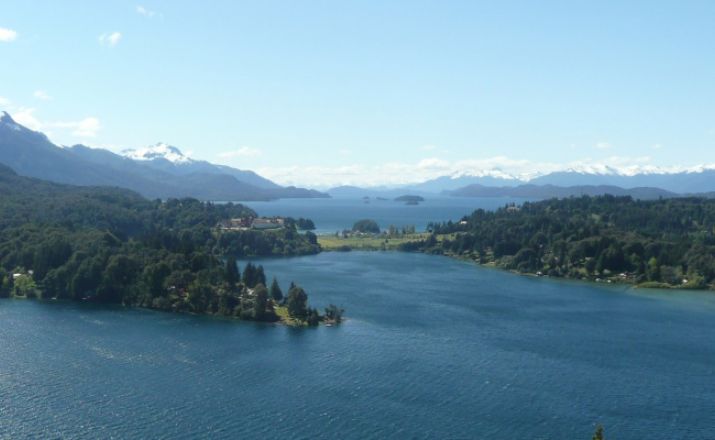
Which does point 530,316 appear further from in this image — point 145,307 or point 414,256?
point 414,256

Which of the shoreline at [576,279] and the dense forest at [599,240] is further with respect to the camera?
the dense forest at [599,240]

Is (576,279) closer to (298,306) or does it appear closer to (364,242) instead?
(298,306)

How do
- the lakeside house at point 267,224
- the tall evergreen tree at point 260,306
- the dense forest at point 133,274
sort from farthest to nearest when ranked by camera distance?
the lakeside house at point 267,224, the dense forest at point 133,274, the tall evergreen tree at point 260,306

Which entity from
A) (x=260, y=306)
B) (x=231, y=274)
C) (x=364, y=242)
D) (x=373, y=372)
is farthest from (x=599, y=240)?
(x=373, y=372)

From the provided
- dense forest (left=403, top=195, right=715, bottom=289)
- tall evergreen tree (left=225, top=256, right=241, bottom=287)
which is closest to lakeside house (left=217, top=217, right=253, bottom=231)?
dense forest (left=403, top=195, right=715, bottom=289)

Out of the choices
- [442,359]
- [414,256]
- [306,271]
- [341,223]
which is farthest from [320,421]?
[341,223]

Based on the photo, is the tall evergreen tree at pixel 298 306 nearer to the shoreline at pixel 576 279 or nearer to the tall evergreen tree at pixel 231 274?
the tall evergreen tree at pixel 231 274

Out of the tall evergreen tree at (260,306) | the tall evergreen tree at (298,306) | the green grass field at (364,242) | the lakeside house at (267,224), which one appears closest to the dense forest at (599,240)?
the green grass field at (364,242)

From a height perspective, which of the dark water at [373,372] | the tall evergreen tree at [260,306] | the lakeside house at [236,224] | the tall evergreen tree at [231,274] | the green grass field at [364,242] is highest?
the lakeside house at [236,224]
